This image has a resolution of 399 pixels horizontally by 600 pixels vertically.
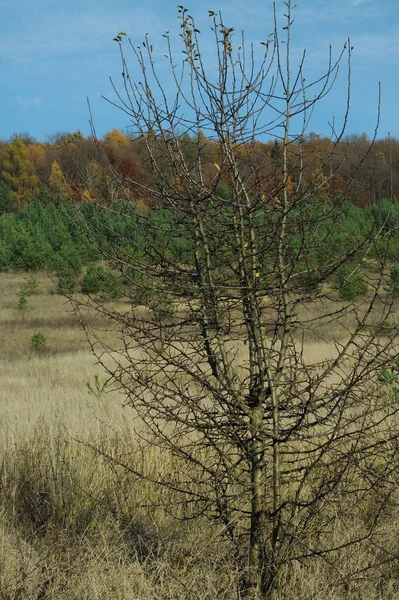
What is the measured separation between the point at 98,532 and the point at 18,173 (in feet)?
226

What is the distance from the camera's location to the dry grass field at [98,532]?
4148mm

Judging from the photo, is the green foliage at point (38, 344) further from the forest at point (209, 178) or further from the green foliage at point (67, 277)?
the forest at point (209, 178)

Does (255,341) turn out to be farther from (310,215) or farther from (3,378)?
(3,378)

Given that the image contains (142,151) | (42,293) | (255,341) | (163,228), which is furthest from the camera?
(42,293)

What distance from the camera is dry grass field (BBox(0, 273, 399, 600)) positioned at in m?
4.15

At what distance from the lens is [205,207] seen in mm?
4266

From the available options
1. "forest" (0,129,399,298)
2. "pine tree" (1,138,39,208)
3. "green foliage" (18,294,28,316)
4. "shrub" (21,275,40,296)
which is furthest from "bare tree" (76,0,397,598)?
"pine tree" (1,138,39,208)

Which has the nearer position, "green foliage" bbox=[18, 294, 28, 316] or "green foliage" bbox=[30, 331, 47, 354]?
"green foliage" bbox=[30, 331, 47, 354]

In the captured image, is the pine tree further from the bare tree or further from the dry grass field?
the bare tree

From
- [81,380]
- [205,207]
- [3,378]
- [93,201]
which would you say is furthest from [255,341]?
[3,378]

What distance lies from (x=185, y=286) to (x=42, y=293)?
110 feet

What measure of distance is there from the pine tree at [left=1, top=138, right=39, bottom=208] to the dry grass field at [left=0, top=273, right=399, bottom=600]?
60.5 meters

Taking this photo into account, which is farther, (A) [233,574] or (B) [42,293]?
(B) [42,293]

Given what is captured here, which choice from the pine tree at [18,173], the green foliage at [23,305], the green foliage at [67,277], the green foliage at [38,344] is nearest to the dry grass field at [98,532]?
the green foliage at [38,344]
